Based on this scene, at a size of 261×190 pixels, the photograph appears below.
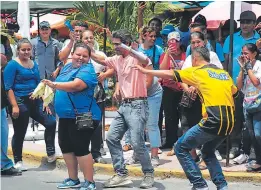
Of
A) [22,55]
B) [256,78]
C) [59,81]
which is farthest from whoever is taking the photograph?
[22,55]

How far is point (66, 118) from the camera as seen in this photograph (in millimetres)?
6523

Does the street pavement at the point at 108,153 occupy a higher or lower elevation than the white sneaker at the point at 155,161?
lower

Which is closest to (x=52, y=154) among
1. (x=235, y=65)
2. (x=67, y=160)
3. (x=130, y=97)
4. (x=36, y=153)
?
(x=36, y=153)

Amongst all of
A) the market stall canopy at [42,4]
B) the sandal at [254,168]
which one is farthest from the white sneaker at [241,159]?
the market stall canopy at [42,4]

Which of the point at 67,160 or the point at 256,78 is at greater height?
the point at 256,78

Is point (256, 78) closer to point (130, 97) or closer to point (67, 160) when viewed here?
point (130, 97)

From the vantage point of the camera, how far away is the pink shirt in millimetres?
6727

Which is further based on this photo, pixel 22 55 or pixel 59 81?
pixel 22 55

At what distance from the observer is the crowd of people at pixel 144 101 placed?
20.3 feet

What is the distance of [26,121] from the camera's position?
7.75 meters

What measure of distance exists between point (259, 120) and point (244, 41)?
4.39 feet

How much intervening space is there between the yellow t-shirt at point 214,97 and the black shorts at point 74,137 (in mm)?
1288

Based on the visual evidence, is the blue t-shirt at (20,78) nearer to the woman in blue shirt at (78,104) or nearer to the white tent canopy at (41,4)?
the woman in blue shirt at (78,104)

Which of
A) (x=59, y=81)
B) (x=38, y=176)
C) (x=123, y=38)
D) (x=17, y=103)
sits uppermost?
(x=123, y=38)
